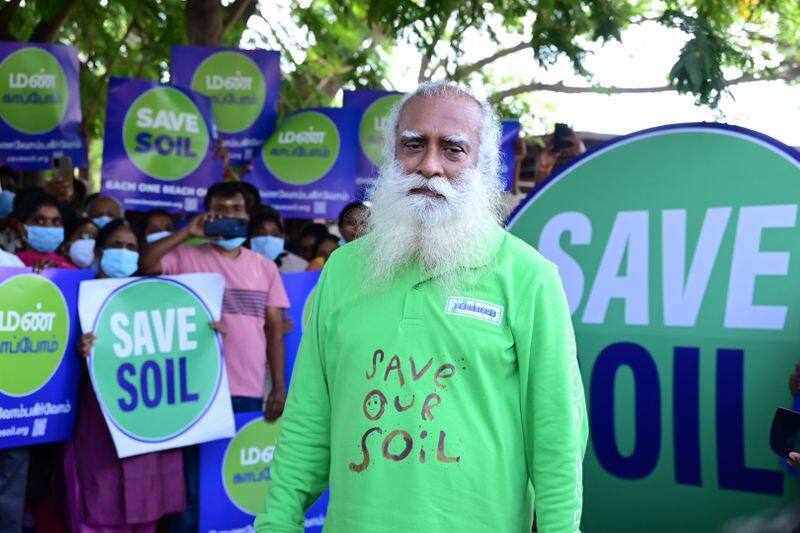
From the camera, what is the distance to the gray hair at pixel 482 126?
2.35 metres

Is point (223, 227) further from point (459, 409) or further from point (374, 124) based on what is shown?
point (459, 409)

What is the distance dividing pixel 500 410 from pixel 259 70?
5519mm

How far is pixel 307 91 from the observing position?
1101cm

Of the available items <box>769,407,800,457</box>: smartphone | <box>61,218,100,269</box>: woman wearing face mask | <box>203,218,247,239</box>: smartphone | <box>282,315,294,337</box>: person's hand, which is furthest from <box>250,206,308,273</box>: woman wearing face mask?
<box>769,407,800,457</box>: smartphone

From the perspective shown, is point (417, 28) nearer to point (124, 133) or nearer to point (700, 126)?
point (124, 133)

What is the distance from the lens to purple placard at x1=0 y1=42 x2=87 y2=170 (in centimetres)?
690

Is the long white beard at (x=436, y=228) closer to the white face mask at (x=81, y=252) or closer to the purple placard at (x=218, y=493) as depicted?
the purple placard at (x=218, y=493)

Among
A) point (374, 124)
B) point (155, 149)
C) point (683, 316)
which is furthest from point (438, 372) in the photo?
point (374, 124)

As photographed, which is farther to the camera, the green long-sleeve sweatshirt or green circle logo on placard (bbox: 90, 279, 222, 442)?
green circle logo on placard (bbox: 90, 279, 222, 442)

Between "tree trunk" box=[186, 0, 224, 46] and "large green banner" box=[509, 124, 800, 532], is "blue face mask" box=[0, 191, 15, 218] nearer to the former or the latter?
"tree trunk" box=[186, 0, 224, 46]

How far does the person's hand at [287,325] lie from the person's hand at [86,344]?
1106mm

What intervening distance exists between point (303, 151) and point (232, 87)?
2.26 ft

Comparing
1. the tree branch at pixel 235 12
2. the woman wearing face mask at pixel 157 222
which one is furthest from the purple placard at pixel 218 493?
the tree branch at pixel 235 12

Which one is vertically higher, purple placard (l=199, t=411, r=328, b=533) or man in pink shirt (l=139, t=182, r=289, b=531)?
man in pink shirt (l=139, t=182, r=289, b=531)
